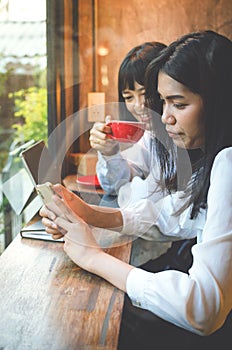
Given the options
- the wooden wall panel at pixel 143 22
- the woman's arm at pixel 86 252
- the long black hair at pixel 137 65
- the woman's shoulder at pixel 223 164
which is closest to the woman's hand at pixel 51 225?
the woman's arm at pixel 86 252

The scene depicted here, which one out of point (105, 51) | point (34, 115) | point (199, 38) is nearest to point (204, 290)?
point (199, 38)

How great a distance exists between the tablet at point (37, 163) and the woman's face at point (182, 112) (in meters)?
0.35

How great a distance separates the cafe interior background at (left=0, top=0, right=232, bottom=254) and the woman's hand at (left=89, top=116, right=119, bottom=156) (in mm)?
230

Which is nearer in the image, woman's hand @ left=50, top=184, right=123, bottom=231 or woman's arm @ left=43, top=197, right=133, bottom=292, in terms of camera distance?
woman's arm @ left=43, top=197, right=133, bottom=292

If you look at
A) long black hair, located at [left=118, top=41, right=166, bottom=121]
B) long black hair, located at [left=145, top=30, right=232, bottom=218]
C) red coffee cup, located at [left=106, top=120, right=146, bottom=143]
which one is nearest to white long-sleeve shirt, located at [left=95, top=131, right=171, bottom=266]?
red coffee cup, located at [left=106, top=120, right=146, bottom=143]

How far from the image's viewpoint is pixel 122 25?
212cm

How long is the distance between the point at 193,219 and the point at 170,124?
0.77ft

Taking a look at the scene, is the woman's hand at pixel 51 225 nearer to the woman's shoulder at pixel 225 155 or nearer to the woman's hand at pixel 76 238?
the woman's hand at pixel 76 238

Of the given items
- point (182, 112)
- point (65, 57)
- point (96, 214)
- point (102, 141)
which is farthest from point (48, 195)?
point (65, 57)

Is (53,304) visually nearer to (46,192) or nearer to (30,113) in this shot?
(46,192)

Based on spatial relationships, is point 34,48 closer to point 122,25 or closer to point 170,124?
point 122,25

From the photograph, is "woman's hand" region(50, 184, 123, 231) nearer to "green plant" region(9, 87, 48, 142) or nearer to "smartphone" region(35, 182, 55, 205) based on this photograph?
"smartphone" region(35, 182, 55, 205)

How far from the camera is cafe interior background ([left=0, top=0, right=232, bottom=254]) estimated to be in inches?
54.5

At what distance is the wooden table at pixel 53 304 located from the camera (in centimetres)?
69
